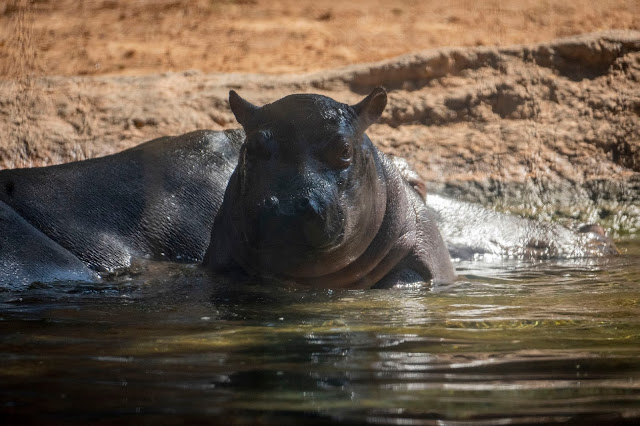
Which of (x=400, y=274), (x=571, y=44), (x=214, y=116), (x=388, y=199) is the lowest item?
(x=400, y=274)

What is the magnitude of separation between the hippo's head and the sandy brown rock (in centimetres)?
349

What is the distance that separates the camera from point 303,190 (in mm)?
3988

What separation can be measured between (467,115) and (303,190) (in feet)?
17.0

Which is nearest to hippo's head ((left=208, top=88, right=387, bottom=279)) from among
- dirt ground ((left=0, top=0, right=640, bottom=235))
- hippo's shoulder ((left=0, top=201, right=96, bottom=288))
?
hippo's shoulder ((left=0, top=201, right=96, bottom=288))

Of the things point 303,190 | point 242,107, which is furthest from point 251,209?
point 242,107

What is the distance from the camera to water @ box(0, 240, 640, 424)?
2.06 metres

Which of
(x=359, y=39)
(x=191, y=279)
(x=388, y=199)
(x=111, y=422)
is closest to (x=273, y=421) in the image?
(x=111, y=422)

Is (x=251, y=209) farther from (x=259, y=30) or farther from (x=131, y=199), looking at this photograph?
(x=259, y=30)

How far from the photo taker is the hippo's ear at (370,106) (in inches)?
190

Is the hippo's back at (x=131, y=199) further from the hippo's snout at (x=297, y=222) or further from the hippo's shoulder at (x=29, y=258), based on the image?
the hippo's snout at (x=297, y=222)

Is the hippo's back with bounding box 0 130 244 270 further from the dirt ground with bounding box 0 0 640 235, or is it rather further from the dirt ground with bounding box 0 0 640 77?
the dirt ground with bounding box 0 0 640 77

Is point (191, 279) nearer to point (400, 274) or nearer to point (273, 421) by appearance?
point (400, 274)

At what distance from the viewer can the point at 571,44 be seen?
906 centimetres

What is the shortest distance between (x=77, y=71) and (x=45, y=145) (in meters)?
3.74
